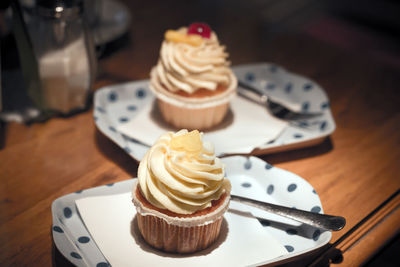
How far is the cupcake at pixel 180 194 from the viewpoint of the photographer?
1013mm

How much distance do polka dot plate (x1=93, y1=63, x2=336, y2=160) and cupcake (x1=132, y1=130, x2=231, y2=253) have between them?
1.02 ft

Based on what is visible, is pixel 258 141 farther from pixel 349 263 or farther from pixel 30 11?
pixel 30 11

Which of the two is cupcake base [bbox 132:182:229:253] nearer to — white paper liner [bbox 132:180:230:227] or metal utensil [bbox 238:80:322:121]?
white paper liner [bbox 132:180:230:227]

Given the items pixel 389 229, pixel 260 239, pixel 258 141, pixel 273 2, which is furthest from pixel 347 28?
pixel 260 239

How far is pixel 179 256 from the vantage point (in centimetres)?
107

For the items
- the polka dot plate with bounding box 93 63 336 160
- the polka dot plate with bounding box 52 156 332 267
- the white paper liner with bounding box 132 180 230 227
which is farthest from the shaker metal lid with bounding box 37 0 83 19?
the white paper liner with bounding box 132 180 230 227

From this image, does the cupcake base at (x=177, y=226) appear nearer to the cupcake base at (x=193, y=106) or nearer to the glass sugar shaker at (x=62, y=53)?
the cupcake base at (x=193, y=106)

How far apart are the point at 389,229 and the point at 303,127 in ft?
1.55

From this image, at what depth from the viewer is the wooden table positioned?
1.17 metres

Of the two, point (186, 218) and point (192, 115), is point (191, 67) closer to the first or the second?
point (192, 115)

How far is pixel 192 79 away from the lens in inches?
57.4

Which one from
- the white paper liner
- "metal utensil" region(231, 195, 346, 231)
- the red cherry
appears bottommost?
"metal utensil" region(231, 195, 346, 231)

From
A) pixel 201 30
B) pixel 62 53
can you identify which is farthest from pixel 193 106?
pixel 62 53

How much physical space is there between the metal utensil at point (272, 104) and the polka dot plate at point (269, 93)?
0.9 inches
